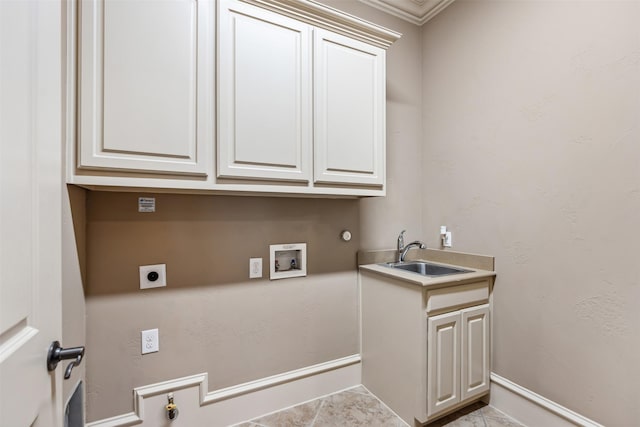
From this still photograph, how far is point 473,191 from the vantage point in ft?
6.77

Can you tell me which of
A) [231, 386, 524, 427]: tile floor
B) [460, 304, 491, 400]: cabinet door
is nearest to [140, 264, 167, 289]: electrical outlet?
[231, 386, 524, 427]: tile floor

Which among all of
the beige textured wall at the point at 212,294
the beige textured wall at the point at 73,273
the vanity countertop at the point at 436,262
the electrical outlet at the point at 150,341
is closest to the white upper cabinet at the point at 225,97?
the beige textured wall at the point at 73,273

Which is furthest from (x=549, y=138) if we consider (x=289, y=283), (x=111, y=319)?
(x=111, y=319)

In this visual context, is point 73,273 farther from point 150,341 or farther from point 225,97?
point 225,97

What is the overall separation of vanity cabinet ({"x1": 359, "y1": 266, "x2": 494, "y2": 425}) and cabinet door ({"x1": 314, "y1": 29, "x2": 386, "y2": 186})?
737 mm

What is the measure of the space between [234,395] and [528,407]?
1741 mm

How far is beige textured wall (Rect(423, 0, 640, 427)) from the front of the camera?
1.39m

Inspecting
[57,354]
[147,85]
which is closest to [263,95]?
[147,85]

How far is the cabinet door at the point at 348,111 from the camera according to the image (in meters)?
1.66

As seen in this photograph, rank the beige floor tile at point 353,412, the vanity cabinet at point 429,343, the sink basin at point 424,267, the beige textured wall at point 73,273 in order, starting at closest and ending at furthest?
the beige textured wall at point 73,273, the vanity cabinet at point 429,343, the beige floor tile at point 353,412, the sink basin at point 424,267

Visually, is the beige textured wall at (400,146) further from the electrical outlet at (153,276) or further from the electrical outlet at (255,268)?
the electrical outlet at (153,276)

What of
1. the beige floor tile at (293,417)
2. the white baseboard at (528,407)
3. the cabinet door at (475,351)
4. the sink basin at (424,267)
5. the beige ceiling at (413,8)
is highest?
the beige ceiling at (413,8)

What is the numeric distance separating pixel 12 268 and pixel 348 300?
184cm

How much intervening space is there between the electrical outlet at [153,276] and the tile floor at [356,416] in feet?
3.21
